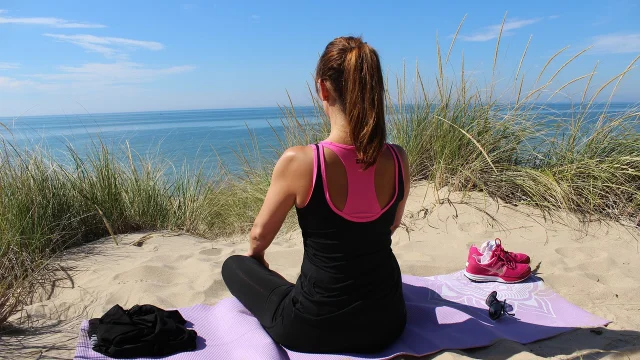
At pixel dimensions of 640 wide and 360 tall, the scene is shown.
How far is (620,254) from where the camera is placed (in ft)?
10.7

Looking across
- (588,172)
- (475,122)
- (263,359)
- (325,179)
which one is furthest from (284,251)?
(588,172)

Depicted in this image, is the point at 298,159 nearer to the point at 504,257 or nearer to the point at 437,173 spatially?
the point at 504,257

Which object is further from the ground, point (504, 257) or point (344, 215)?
point (344, 215)

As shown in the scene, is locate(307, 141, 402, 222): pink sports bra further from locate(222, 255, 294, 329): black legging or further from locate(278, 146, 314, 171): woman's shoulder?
locate(222, 255, 294, 329): black legging

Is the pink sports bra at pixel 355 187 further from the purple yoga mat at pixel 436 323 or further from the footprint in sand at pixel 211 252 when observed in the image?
the footprint in sand at pixel 211 252

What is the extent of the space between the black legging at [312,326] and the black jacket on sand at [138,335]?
368 mm

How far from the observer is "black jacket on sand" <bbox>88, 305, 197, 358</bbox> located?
198cm

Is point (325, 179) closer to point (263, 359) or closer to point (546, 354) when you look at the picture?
point (263, 359)

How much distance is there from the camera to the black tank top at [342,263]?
179 centimetres

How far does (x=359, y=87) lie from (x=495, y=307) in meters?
1.53

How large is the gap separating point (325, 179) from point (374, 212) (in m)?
0.26

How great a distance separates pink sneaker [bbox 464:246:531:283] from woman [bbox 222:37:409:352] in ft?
3.44

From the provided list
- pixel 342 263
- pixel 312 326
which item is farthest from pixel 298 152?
pixel 312 326

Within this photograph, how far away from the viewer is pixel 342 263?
184 cm
